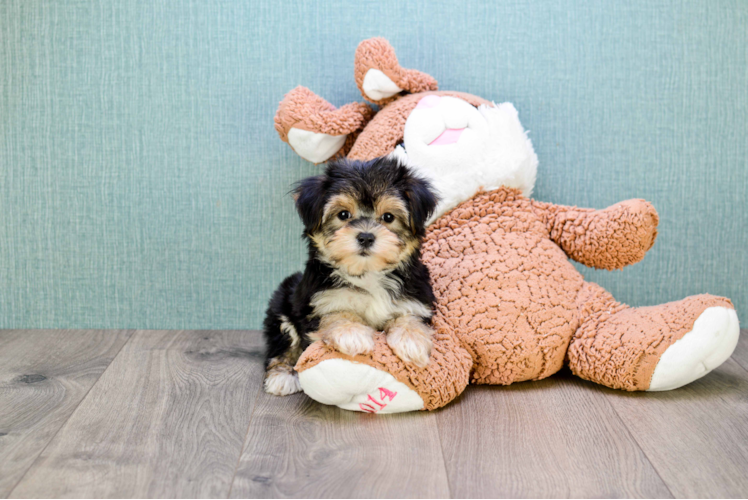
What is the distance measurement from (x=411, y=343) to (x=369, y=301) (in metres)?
0.23

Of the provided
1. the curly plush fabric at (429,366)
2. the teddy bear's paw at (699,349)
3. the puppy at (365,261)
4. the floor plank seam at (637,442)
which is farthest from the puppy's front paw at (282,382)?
the teddy bear's paw at (699,349)

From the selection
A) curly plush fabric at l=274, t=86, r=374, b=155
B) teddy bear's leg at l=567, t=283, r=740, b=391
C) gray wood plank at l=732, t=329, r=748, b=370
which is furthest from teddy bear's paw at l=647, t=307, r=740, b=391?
curly plush fabric at l=274, t=86, r=374, b=155

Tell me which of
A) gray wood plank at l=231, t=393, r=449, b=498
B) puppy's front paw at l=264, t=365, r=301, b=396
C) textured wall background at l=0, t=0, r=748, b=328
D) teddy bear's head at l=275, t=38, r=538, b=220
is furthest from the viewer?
textured wall background at l=0, t=0, r=748, b=328

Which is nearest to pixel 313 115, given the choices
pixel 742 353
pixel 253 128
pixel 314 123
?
pixel 314 123

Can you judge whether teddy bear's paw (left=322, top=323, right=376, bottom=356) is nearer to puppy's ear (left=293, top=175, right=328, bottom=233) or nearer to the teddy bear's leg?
puppy's ear (left=293, top=175, right=328, bottom=233)

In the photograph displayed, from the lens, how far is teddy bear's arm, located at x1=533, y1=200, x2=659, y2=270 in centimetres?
235

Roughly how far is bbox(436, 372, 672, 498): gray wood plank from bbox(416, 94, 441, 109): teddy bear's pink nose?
3.63 ft

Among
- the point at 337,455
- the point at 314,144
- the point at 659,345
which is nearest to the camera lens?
the point at 337,455

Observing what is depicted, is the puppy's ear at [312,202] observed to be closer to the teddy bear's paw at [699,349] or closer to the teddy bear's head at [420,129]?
the teddy bear's head at [420,129]

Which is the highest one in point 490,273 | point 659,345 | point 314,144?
point 314,144

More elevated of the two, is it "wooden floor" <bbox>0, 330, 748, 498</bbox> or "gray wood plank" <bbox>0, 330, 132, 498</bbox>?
"wooden floor" <bbox>0, 330, 748, 498</bbox>

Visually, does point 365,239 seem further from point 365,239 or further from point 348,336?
point 348,336

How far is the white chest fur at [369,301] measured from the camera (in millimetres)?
2121

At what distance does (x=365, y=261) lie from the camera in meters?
1.92
